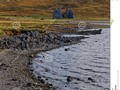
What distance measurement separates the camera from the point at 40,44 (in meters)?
1.73

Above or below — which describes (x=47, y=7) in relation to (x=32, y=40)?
above

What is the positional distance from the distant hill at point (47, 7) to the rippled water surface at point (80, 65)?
0.37 ft

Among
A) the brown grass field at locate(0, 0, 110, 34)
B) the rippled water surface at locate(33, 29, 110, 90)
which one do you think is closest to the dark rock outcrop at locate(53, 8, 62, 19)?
the brown grass field at locate(0, 0, 110, 34)

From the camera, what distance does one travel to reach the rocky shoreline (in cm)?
169

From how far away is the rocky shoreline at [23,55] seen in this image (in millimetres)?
1692

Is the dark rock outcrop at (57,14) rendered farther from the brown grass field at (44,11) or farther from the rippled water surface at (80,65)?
the rippled water surface at (80,65)

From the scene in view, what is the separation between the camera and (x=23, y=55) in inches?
67.5

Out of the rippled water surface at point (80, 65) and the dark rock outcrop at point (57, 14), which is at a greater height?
the dark rock outcrop at point (57, 14)

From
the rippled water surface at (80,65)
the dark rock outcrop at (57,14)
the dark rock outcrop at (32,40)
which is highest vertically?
the dark rock outcrop at (57,14)

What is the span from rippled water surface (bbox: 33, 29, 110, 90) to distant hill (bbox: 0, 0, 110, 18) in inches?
4.4

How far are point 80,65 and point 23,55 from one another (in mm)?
280

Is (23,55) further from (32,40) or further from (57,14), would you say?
(57,14)

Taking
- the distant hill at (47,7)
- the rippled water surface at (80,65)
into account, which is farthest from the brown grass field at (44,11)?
the rippled water surface at (80,65)

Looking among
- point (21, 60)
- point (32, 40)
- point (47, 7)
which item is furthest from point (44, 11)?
point (21, 60)
